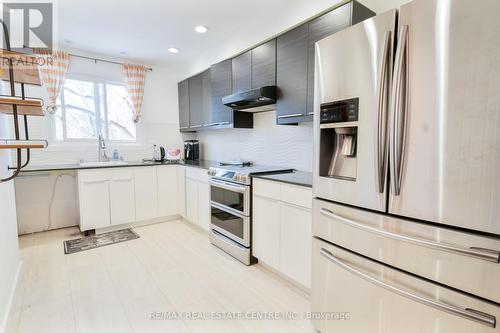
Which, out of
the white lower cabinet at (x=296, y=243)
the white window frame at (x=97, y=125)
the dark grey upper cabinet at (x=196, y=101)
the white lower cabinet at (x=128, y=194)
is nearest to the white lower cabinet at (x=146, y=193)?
the white lower cabinet at (x=128, y=194)

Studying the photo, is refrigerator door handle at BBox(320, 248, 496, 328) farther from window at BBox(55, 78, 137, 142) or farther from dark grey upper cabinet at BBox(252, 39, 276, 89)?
window at BBox(55, 78, 137, 142)

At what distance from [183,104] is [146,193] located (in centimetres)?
161

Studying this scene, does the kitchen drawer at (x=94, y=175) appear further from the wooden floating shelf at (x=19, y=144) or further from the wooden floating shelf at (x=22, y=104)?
the wooden floating shelf at (x=19, y=144)

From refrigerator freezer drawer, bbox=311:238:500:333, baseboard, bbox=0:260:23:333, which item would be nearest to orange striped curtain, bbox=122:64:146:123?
baseboard, bbox=0:260:23:333

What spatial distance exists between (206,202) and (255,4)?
2.23m

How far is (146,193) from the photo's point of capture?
3.61 meters

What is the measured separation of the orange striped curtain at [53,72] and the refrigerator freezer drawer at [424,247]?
3.71m

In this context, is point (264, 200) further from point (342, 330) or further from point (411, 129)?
point (411, 129)

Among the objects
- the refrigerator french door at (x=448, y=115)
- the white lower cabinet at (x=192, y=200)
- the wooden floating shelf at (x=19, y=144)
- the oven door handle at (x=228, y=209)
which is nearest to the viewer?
the refrigerator french door at (x=448, y=115)

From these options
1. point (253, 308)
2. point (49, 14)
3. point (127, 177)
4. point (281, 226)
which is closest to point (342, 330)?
point (253, 308)

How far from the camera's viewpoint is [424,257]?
3.61 ft

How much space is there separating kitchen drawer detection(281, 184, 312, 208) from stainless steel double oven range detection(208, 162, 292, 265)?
45cm

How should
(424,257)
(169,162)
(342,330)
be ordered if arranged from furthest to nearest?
1. (169,162)
2. (342,330)
3. (424,257)

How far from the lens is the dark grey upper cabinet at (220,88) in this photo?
10.0 ft
